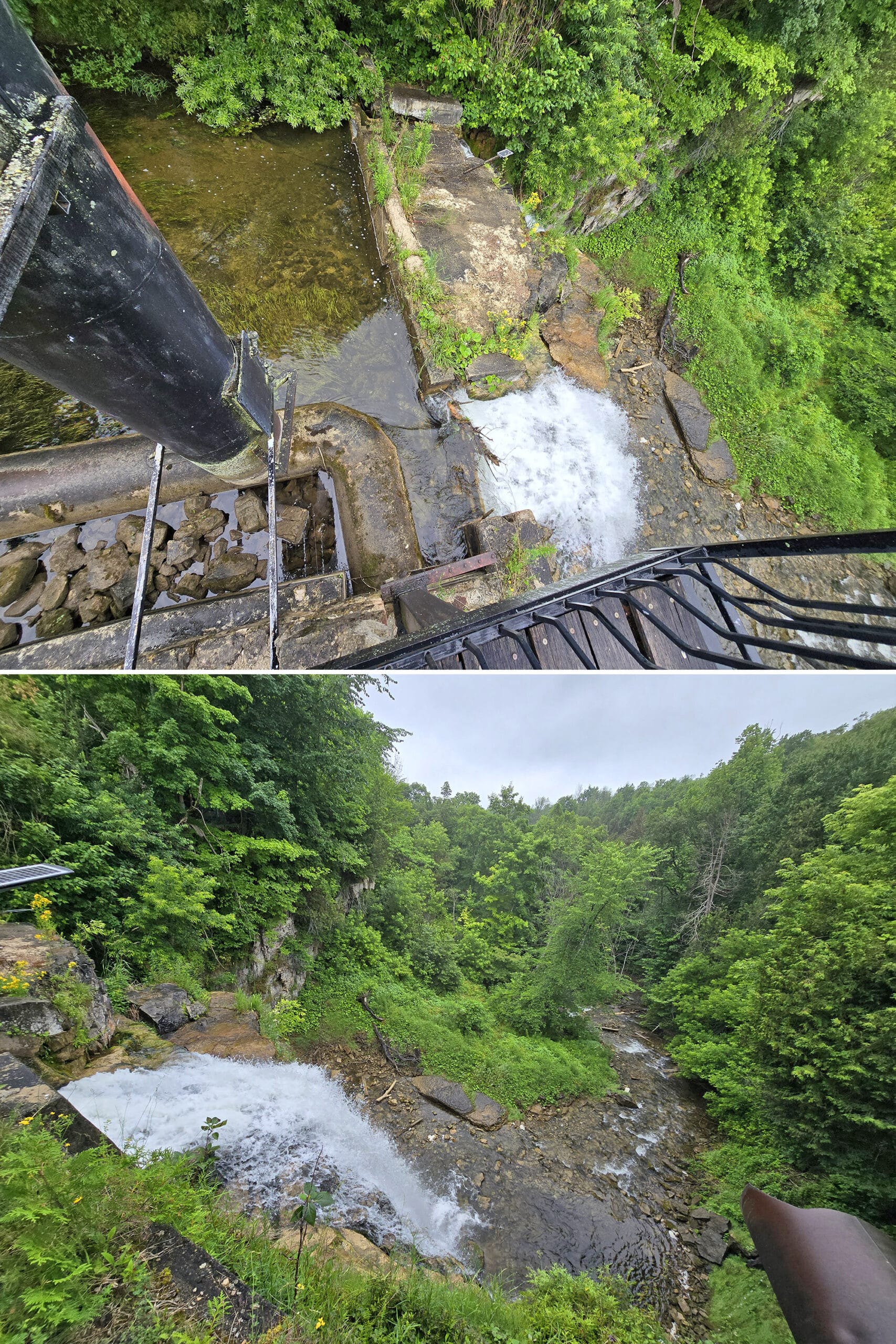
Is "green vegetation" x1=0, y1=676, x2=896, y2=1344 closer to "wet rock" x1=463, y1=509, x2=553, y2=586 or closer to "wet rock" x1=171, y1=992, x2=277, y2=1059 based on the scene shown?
"wet rock" x1=171, y1=992, x2=277, y2=1059

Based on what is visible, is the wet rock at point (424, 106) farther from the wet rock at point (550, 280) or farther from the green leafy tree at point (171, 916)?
the green leafy tree at point (171, 916)

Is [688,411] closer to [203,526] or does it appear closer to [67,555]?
[203,526]

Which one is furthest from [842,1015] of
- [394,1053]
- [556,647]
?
[556,647]

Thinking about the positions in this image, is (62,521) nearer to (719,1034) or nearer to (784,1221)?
(784,1221)

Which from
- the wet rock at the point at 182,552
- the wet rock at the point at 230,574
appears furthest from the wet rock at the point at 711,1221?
the wet rock at the point at 182,552

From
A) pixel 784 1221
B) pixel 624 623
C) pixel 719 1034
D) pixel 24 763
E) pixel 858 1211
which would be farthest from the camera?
pixel 719 1034

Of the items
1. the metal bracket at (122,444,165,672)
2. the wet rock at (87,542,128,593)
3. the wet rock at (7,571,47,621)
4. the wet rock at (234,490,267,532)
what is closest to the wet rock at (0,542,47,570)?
the wet rock at (7,571,47,621)

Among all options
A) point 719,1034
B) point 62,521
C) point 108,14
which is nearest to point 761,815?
point 719,1034
